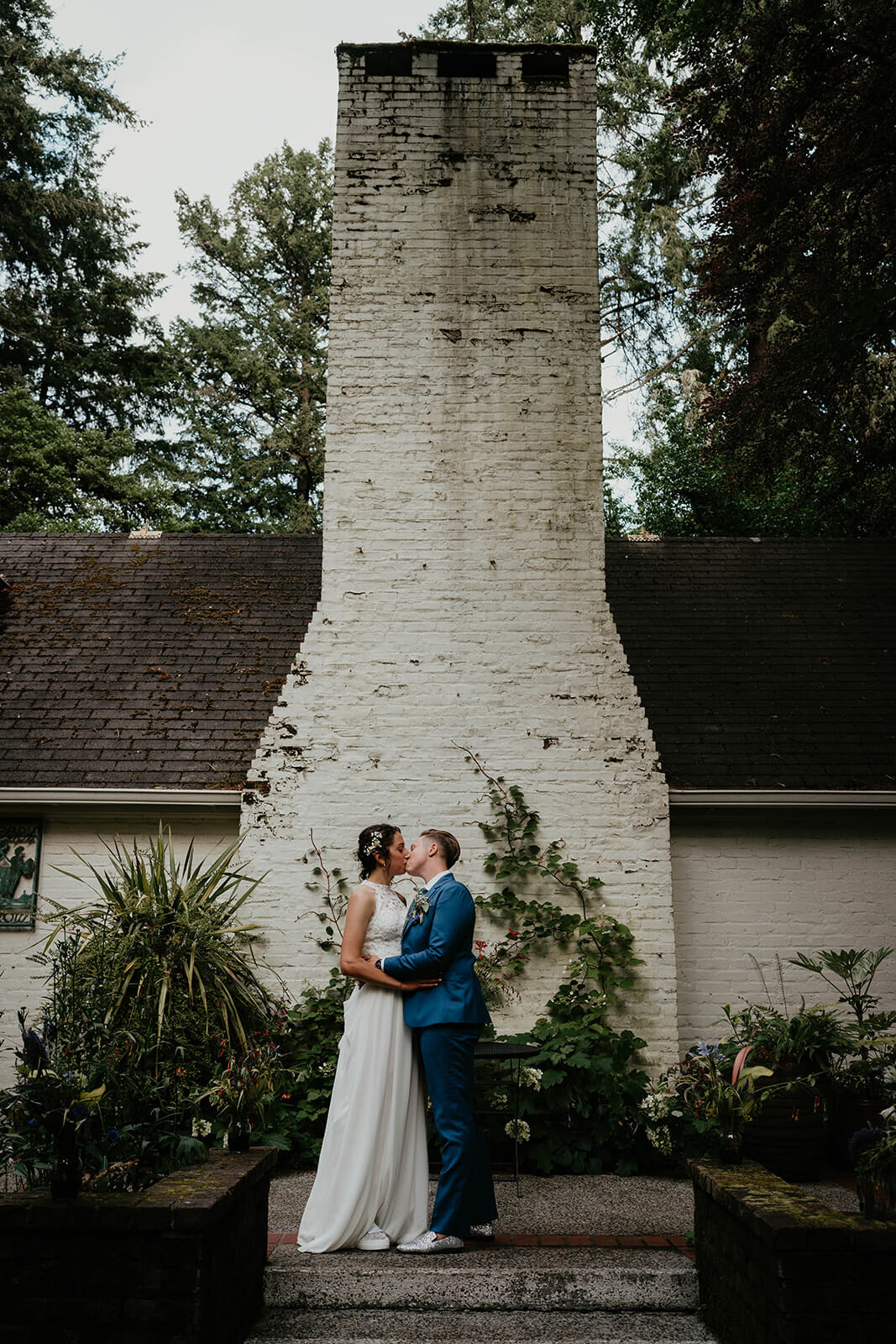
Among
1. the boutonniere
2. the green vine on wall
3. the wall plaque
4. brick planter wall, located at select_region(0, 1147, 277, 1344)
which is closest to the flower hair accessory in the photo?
the boutonniere

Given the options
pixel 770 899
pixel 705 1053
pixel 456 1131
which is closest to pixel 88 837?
pixel 456 1131

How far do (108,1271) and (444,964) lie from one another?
69.9 inches

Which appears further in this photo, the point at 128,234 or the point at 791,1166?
the point at 128,234

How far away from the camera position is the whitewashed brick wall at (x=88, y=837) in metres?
7.81

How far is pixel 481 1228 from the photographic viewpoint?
15.3 ft

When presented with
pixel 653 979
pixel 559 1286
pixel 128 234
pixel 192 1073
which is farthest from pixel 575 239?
pixel 128 234

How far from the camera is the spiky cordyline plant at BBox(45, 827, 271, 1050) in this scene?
246 inches

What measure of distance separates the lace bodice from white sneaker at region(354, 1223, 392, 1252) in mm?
1160

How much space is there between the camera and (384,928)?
4.82 metres

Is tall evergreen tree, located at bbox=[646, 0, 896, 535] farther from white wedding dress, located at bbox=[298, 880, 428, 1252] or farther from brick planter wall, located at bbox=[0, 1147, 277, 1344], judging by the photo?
brick planter wall, located at bbox=[0, 1147, 277, 1344]

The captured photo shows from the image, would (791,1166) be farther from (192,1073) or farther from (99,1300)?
(99,1300)

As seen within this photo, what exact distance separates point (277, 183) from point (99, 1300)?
83.1 feet

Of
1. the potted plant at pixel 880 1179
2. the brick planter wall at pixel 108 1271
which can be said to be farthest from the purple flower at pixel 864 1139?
the brick planter wall at pixel 108 1271

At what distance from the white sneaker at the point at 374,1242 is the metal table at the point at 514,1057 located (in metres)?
1.20
